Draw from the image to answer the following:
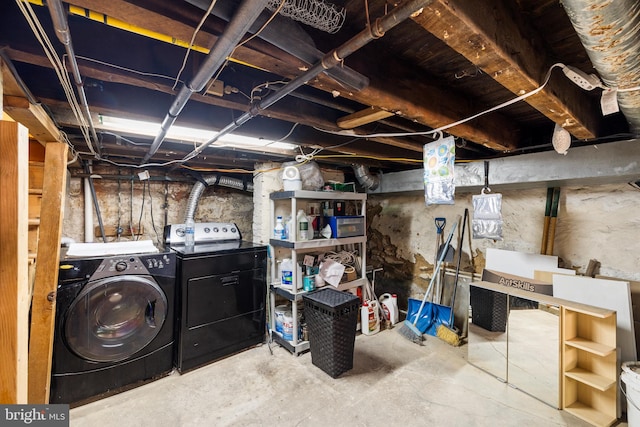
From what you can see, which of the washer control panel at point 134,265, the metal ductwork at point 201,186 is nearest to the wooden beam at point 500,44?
the washer control panel at point 134,265

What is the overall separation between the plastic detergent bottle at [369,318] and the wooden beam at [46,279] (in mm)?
Answer: 2683

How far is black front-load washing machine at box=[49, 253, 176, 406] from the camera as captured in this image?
1.91 metres

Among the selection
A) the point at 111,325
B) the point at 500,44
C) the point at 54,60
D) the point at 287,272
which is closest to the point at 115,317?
the point at 111,325

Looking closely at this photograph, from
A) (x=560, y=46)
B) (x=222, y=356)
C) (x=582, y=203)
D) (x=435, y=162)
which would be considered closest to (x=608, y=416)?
(x=582, y=203)

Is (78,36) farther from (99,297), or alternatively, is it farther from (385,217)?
(385,217)

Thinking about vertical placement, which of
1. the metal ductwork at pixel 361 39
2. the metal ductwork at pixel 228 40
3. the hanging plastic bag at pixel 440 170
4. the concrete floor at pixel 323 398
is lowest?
the concrete floor at pixel 323 398

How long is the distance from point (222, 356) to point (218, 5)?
2795mm

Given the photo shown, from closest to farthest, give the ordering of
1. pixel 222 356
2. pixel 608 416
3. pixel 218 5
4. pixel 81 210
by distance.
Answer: pixel 218 5 < pixel 608 416 < pixel 222 356 < pixel 81 210

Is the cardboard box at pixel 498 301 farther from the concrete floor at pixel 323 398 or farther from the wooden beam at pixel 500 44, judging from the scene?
the wooden beam at pixel 500 44

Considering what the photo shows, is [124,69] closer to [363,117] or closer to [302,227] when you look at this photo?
[363,117]

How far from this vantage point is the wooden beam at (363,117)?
1.50 m

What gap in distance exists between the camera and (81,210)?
279 cm

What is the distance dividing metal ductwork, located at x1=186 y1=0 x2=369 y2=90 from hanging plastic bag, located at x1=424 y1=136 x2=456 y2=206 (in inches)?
45.9

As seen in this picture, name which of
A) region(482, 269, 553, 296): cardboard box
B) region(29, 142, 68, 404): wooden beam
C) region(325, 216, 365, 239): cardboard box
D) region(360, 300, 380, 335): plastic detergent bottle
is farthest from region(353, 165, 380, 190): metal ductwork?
region(29, 142, 68, 404): wooden beam
